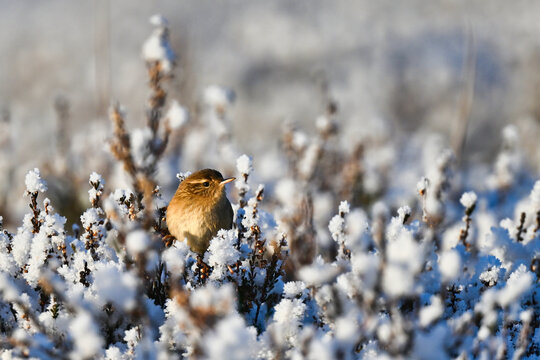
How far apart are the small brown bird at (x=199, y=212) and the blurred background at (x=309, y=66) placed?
7548 mm

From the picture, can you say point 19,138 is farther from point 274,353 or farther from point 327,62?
point 274,353

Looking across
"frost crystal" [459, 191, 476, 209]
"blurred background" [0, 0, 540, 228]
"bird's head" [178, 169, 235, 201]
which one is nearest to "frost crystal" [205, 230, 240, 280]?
"bird's head" [178, 169, 235, 201]

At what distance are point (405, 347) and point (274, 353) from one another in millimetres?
795

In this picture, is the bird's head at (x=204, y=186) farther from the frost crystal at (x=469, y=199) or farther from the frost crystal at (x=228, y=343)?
the frost crystal at (x=228, y=343)

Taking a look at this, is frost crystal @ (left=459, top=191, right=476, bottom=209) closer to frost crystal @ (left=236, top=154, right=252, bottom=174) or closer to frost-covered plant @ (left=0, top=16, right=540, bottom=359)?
frost-covered plant @ (left=0, top=16, right=540, bottom=359)

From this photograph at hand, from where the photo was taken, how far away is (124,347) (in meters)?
2.64

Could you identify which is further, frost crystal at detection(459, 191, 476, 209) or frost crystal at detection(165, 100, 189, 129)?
frost crystal at detection(459, 191, 476, 209)

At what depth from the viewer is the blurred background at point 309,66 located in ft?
40.4

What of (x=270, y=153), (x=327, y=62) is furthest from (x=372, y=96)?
(x=270, y=153)

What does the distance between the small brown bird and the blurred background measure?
7.55m

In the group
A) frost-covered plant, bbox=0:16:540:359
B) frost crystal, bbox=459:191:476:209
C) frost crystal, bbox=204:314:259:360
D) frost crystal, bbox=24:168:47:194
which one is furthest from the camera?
frost crystal, bbox=459:191:476:209

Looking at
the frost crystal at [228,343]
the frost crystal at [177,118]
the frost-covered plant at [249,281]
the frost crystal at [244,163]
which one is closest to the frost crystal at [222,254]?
the frost-covered plant at [249,281]

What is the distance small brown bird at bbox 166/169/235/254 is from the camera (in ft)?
13.2

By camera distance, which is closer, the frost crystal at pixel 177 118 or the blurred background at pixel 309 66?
the frost crystal at pixel 177 118
